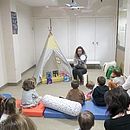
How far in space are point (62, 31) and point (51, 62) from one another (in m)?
2.41

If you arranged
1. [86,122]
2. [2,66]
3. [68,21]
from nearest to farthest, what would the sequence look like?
[86,122] → [2,66] → [68,21]

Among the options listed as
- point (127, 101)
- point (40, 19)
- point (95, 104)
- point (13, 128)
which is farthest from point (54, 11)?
point (13, 128)

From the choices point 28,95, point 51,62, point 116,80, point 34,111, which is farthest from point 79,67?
point 34,111

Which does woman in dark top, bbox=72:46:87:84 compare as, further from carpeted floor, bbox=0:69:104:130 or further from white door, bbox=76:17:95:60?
white door, bbox=76:17:95:60

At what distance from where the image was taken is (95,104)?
3605 mm

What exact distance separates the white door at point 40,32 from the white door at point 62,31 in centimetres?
33

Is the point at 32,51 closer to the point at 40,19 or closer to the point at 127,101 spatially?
the point at 40,19

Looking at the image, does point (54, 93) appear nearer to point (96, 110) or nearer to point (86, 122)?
point (96, 110)

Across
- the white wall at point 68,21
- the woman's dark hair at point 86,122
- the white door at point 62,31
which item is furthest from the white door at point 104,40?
the woman's dark hair at point 86,122

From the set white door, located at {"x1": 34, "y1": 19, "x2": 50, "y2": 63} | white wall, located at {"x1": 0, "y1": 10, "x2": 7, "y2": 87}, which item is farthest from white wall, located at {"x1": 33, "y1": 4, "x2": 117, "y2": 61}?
white wall, located at {"x1": 0, "y1": 10, "x2": 7, "y2": 87}

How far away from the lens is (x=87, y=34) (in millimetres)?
7746

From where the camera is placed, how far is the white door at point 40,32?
25.7ft

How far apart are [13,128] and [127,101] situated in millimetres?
937

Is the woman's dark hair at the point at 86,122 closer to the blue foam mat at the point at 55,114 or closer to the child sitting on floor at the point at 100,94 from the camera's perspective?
the blue foam mat at the point at 55,114
